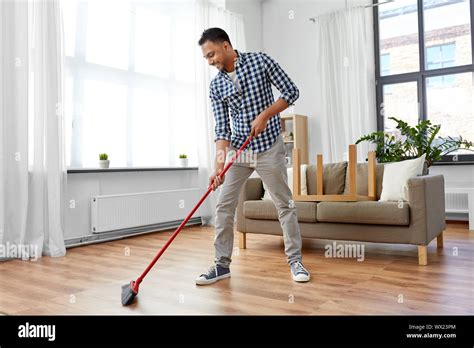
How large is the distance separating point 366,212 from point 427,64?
2.95 m

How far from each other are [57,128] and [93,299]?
1.76 m

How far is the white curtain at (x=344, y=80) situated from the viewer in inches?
196

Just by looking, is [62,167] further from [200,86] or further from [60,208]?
A: [200,86]

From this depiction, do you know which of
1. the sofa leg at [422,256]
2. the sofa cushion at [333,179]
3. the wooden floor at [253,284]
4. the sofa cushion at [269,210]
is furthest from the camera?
the sofa cushion at [333,179]

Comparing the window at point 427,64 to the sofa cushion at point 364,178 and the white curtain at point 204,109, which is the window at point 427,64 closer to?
the sofa cushion at point 364,178

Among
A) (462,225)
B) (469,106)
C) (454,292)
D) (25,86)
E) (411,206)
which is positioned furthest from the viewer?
(469,106)

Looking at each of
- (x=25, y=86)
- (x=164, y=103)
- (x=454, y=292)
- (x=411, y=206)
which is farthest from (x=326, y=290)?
(x=164, y=103)

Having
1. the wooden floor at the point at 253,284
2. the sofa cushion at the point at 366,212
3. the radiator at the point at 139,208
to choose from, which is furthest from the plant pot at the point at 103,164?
the sofa cushion at the point at 366,212

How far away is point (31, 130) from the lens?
324 centimetres

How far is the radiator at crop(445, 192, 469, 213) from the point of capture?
14.4ft

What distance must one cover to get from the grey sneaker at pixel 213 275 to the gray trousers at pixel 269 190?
3 cm

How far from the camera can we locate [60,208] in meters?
3.31

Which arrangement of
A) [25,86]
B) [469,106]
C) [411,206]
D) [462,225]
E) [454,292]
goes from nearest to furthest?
[454,292] → [411,206] → [25,86] → [462,225] → [469,106]

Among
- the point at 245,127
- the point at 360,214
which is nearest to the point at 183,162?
the point at 360,214
